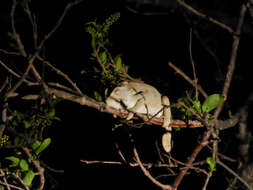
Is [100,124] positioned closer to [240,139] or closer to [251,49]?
[240,139]

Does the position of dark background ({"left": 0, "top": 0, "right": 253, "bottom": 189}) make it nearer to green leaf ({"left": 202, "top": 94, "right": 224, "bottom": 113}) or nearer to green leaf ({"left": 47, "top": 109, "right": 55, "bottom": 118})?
green leaf ({"left": 202, "top": 94, "right": 224, "bottom": 113})

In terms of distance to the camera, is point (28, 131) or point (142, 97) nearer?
point (28, 131)

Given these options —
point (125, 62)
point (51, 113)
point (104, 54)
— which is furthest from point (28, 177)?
point (125, 62)

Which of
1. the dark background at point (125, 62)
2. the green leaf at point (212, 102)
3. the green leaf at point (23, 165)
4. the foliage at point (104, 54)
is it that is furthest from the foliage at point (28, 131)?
the dark background at point (125, 62)

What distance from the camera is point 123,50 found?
3539 millimetres

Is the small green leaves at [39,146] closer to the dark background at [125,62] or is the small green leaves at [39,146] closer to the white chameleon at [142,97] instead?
the white chameleon at [142,97]

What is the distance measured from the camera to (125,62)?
3.38m

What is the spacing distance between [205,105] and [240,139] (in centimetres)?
61

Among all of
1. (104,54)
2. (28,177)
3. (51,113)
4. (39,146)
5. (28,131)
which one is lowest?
(28,177)

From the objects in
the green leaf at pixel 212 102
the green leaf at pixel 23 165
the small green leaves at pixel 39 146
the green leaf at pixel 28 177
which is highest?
the green leaf at pixel 212 102

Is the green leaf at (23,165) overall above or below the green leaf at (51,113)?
below

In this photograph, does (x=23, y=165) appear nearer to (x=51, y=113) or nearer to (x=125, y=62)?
(x=51, y=113)

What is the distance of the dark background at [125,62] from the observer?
2.93 m

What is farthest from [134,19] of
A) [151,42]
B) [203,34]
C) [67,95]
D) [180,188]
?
[67,95]
